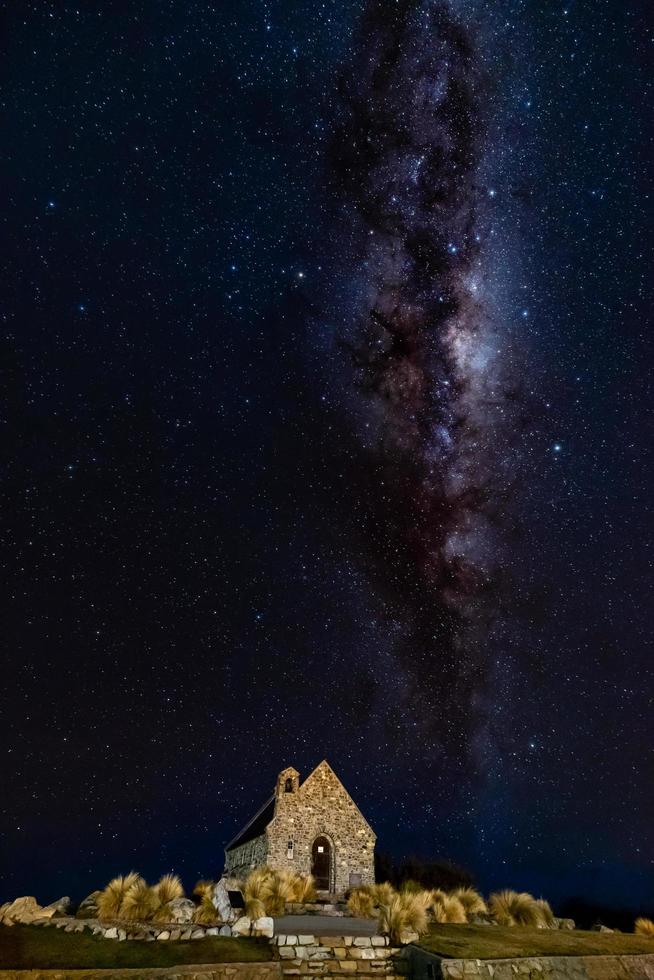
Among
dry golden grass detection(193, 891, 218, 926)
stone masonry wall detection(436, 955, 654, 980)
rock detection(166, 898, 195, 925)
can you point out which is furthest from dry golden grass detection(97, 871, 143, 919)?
stone masonry wall detection(436, 955, 654, 980)

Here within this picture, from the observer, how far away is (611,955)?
47.9 feet

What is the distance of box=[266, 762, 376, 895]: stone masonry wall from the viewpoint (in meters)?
30.5

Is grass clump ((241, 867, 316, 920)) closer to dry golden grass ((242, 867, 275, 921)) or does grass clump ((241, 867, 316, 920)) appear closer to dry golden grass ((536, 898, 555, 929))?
dry golden grass ((242, 867, 275, 921))

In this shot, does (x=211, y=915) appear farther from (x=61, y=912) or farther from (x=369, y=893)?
(x=369, y=893)

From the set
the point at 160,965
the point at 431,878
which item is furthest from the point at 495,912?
the point at 431,878

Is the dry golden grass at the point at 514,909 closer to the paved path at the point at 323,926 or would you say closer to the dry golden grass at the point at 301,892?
the paved path at the point at 323,926

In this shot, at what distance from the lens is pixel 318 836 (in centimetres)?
3158

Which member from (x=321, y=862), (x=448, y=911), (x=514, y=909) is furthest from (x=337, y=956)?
(x=321, y=862)

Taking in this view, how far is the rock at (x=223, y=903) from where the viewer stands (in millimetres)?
14866

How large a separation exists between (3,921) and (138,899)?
305cm

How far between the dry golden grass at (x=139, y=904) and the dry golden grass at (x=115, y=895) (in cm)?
16

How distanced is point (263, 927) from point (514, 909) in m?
10.3

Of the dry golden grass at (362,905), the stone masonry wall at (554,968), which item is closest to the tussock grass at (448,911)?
the dry golden grass at (362,905)

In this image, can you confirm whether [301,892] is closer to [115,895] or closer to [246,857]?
[115,895]
